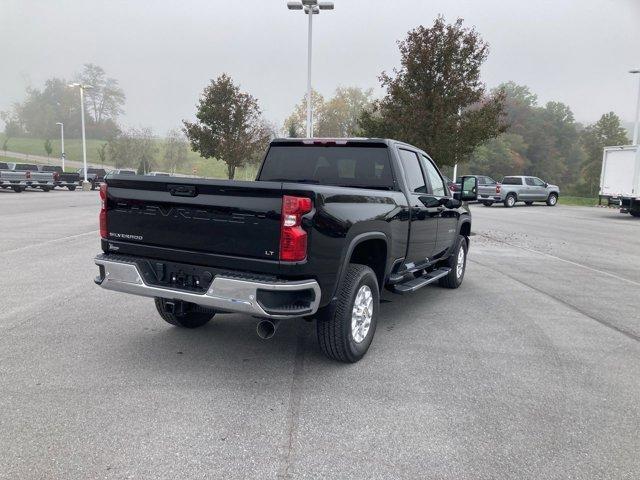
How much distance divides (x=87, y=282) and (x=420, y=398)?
17.9 feet

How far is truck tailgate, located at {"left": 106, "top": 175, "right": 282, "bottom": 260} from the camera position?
11.7 ft

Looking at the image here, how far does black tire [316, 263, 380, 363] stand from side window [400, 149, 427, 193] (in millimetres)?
1532

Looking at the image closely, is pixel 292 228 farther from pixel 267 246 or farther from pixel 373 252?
pixel 373 252

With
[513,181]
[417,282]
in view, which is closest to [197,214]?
[417,282]

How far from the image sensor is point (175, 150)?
67.6 m

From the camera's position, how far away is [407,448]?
302 cm

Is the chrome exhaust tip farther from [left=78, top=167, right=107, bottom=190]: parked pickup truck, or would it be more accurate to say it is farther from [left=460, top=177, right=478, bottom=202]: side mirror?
[left=78, top=167, right=107, bottom=190]: parked pickup truck

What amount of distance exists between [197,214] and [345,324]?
4.79ft

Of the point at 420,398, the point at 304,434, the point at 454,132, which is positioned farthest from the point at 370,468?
the point at 454,132

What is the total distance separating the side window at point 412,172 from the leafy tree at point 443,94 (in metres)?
9.97

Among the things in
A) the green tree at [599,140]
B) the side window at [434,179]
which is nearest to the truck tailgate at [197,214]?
the side window at [434,179]

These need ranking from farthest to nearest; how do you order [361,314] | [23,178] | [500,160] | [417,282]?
[500,160] → [23,178] → [417,282] → [361,314]

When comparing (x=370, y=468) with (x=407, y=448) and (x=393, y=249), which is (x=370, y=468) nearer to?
(x=407, y=448)

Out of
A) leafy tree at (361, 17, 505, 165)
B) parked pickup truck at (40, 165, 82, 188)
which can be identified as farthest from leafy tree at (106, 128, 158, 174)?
leafy tree at (361, 17, 505, 165)
